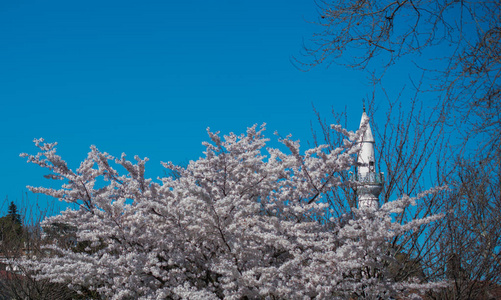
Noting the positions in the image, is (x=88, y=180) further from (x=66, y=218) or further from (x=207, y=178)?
(x=207, y=178)

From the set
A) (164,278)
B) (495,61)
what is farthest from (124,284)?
(495,61)

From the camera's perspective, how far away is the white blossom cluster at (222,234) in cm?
455

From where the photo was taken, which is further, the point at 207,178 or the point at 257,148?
the point at 257,148

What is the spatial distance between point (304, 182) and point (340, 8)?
2372mm

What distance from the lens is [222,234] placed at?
15.1 feet

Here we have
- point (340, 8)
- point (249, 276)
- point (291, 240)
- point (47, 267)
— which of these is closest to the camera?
point (249, 276)

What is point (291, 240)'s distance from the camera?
5.13 m

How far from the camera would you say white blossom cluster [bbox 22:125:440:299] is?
455cm

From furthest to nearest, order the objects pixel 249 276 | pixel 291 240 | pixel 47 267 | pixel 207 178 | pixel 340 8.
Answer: pixel 340 8, pixel 207 178, pixel 291 240, pixel 47 267, pixel 249 276

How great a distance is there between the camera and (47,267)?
4.73m

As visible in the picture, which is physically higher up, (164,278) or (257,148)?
(257,148)

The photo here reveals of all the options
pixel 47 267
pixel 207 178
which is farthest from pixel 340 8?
pixel 47 267

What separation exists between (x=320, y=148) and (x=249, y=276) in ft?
6.43

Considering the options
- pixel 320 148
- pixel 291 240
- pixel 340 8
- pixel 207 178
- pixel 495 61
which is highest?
pixel 340 8
